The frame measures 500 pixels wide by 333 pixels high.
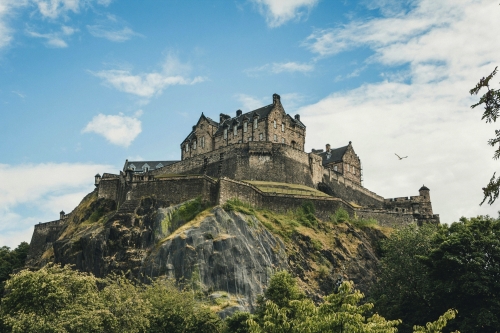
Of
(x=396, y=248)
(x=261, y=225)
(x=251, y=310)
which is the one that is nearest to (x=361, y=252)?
(x=396, y=248)

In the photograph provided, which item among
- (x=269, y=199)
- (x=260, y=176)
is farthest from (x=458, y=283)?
(x=260, y=176)

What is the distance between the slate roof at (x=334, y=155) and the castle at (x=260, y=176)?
23 centimetres

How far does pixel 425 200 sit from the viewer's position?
86125mm

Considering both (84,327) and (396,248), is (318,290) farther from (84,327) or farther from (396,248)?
(84,327)

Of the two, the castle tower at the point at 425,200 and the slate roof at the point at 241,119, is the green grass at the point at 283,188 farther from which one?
the castle tower at the point at 425,200

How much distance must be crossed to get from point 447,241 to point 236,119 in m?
48.1

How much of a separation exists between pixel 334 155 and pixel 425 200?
16163 millimetres

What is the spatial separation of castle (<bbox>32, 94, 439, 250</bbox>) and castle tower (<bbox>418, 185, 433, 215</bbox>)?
0.15 m

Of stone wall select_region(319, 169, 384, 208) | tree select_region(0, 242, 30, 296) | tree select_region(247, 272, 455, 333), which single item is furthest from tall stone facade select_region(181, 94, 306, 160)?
tree select_region(247, 272, 455, 333)

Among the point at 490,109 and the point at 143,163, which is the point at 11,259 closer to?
the point at 143,163

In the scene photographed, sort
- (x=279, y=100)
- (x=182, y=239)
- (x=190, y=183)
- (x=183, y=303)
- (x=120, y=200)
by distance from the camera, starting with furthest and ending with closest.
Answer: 1. (x=279, y=100)
2. (x=120, y=200)
3. (x=190, y=183)
4. (x=182, y=239)
5. (x=183, y=303)

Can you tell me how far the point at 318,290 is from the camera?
55969 mm

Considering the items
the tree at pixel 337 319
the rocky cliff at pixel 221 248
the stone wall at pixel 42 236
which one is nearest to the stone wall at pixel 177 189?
the rocky cliff at pixel 221 248

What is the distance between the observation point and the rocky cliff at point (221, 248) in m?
52.6
